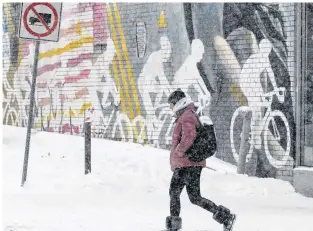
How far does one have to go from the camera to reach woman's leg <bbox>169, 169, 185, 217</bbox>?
6840 millimetres

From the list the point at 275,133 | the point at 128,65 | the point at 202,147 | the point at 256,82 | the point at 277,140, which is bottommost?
the point at 277,140

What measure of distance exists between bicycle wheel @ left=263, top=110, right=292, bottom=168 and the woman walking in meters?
4.03

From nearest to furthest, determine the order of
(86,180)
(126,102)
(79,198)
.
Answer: (79,198)
(86,180)
(126,102)

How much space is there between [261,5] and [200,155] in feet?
16.9

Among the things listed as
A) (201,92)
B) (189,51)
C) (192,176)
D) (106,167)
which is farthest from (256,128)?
(192,176)

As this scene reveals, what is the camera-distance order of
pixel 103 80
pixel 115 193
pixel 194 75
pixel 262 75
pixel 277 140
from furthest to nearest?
1. pixel 103 80
2. pixel 194 75
3. pixel 262 75
4. pixel 277 140
5. pixel 115 193

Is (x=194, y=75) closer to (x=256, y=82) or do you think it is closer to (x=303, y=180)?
(x=256, y=82)

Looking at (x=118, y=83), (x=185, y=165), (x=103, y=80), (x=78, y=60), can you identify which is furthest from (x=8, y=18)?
(x=185, y=165)

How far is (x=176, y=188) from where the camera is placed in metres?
6.91

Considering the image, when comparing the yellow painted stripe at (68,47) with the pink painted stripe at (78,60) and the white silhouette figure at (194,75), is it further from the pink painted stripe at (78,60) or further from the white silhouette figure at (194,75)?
the white silhouette figure at (194,75)

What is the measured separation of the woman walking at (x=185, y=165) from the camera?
6668mm

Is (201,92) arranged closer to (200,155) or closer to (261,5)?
(261,5)

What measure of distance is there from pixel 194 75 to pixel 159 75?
35.2 inches

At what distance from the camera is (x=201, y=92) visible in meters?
11.7
